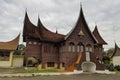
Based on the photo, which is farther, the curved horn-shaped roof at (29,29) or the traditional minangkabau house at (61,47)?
the curved horn-shaped roof at (29,29)

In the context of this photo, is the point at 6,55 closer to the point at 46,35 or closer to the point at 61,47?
the point at 46,35

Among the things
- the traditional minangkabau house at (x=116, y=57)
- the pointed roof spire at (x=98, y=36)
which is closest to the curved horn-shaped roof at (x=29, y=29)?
the pointed roof spire at (x=98, y=36)

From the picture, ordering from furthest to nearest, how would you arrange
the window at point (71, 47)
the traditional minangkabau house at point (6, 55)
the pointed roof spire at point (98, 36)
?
the pointed roof spire at point (98, 36) → the window at point (71, 47) → the traditional minangkabau house at point (6, 55)

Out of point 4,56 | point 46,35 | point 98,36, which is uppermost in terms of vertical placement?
point 98,36

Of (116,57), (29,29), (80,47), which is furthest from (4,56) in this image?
(116,57)

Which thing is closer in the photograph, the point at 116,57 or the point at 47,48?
the point at 47,48

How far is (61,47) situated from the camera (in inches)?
1226

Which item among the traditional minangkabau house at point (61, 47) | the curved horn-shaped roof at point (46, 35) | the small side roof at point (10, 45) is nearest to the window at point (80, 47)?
the traditional minangkabau house at point (61, 47)

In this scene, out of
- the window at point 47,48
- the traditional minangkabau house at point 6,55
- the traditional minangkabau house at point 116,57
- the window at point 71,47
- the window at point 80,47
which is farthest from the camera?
the traditional minangkabau house at point 116,57

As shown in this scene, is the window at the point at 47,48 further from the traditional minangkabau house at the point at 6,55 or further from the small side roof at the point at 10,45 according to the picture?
the traditional minangkabau house at the point at 6,55

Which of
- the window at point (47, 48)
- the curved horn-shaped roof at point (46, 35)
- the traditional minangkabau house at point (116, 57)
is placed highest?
the curved horn-shaped roof at point (46, 35)

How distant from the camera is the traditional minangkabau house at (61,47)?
28.8m

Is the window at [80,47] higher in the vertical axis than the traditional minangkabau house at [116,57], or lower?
higher

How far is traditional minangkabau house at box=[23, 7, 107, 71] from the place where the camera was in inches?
1136
